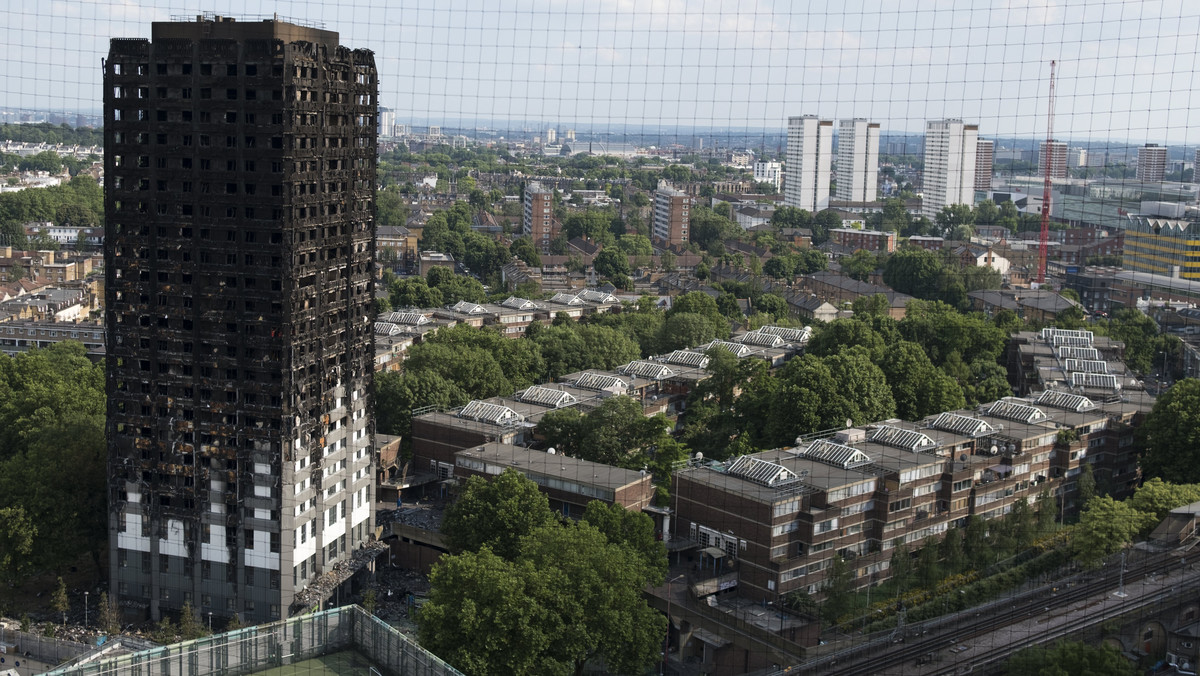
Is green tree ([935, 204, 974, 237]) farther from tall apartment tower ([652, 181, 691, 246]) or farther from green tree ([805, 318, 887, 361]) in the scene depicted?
green tree ([805, 318, 887, 361])

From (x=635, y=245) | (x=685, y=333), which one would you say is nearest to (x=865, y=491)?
(x=685, y=333)

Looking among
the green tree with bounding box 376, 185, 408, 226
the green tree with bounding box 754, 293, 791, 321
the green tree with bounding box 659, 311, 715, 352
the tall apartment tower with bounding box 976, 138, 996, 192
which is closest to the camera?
the green tree with bounding box 659, 311, 715, 352

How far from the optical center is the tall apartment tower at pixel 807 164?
114ft

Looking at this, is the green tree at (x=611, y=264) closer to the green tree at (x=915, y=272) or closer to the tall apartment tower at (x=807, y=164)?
the tall apartment tower at (x=807, y=164)

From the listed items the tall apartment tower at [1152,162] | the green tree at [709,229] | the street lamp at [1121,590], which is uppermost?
the tall apartment tower at [1152,162]

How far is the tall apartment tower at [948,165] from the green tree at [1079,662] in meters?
21.5

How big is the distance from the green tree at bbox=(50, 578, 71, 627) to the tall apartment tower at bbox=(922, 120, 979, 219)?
22.3 metres

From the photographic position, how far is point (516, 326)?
73.4ft

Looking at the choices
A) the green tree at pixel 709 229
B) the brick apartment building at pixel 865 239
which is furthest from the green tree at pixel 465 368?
the green tree at pixel 709 229

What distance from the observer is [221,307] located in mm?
10977

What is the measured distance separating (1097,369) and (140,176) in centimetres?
1232

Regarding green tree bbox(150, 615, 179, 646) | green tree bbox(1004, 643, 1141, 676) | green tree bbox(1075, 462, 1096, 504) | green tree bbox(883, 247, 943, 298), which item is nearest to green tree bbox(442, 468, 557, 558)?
green tree bbox(150, 615, 179, 646)

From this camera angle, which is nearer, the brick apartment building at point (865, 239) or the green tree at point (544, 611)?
the green tree at point (544, 611)

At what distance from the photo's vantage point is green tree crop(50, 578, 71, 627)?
36.9 feet
